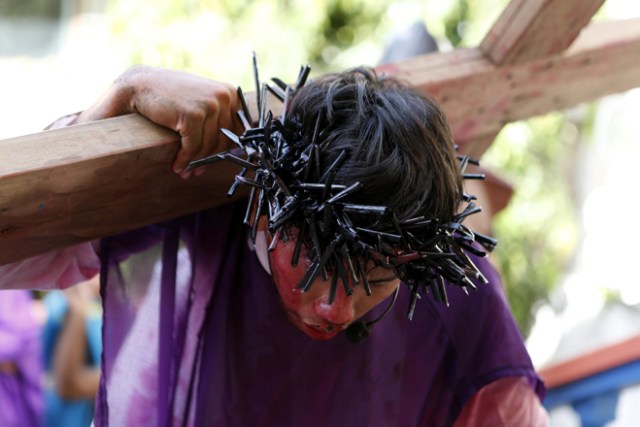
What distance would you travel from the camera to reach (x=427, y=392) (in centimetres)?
140

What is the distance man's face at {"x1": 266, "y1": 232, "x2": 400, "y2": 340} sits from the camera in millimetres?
1073

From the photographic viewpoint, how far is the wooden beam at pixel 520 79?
1.50 metres

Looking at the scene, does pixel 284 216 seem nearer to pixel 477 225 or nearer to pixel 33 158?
pixel 33 158

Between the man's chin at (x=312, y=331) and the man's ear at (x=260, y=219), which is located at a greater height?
the man's ear at (x=260, y=219)

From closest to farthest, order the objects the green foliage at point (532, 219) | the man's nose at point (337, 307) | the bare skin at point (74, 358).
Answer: the man's nose at point (337, 307)
the bare skin at point (74, 358)
the green foliage at point (532, 219)

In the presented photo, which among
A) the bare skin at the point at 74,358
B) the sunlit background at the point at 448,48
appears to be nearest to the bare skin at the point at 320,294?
the bare skin at the point at 74,358

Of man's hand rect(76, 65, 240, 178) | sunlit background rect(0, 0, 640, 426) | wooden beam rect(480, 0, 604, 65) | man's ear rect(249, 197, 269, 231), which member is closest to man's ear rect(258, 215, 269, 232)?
man's ear rect(249, 197, 269, 231)

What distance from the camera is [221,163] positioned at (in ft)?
3.96

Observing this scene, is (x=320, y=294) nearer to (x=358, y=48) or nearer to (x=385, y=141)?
(x=385, y=141)

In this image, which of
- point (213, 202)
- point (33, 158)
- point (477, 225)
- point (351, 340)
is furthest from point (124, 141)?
point (477, 225)

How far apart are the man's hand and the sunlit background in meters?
2.91

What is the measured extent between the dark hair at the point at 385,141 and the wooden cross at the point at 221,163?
0.19m

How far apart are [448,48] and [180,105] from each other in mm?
3010

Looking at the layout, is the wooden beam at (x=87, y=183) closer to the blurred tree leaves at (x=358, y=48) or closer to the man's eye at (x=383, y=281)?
the man's eye at (x=383, y=281)
